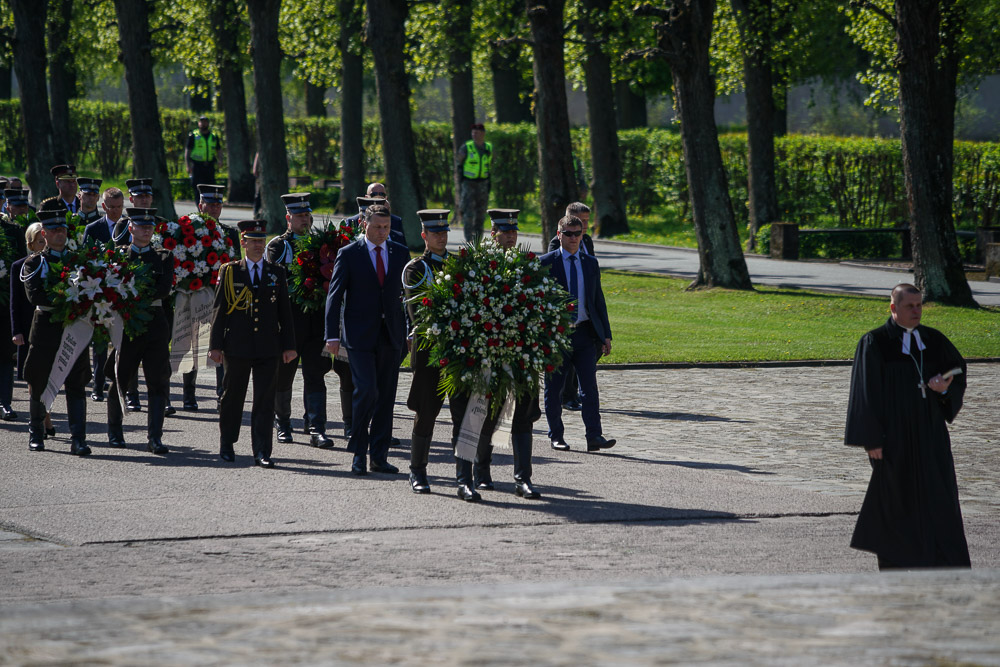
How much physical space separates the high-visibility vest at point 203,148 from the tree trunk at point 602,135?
9.71m

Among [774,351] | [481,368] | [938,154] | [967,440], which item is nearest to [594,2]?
[938,154]

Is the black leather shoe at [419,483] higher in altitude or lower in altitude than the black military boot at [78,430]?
lower

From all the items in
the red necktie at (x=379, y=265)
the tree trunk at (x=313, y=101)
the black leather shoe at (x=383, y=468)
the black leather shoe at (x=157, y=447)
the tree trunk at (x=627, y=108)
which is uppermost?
the tree trunk at (x=313, y=101)

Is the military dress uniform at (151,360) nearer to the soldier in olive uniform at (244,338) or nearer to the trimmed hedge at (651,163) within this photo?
the soldier in olive uniform at (244,338)

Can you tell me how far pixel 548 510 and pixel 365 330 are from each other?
7.88 ft

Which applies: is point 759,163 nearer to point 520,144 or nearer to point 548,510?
point 520,144

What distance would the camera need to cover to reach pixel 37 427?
39.9 ft

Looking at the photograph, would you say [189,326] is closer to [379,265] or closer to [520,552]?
[379,265]

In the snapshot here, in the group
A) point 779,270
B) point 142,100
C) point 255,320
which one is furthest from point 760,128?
point 255,320

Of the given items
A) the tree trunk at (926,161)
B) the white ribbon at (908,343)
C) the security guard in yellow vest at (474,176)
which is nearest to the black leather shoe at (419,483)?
the white ribbon at (908,343)

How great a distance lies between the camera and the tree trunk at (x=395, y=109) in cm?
2780

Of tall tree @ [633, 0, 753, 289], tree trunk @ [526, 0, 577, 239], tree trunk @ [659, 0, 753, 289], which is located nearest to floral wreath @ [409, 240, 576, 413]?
tall tree @ [633, 0, 753, 289]

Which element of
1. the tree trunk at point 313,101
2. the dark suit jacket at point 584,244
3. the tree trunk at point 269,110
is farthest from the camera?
the tree trunk at point 313,101

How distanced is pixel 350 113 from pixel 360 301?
2695 centimetres
